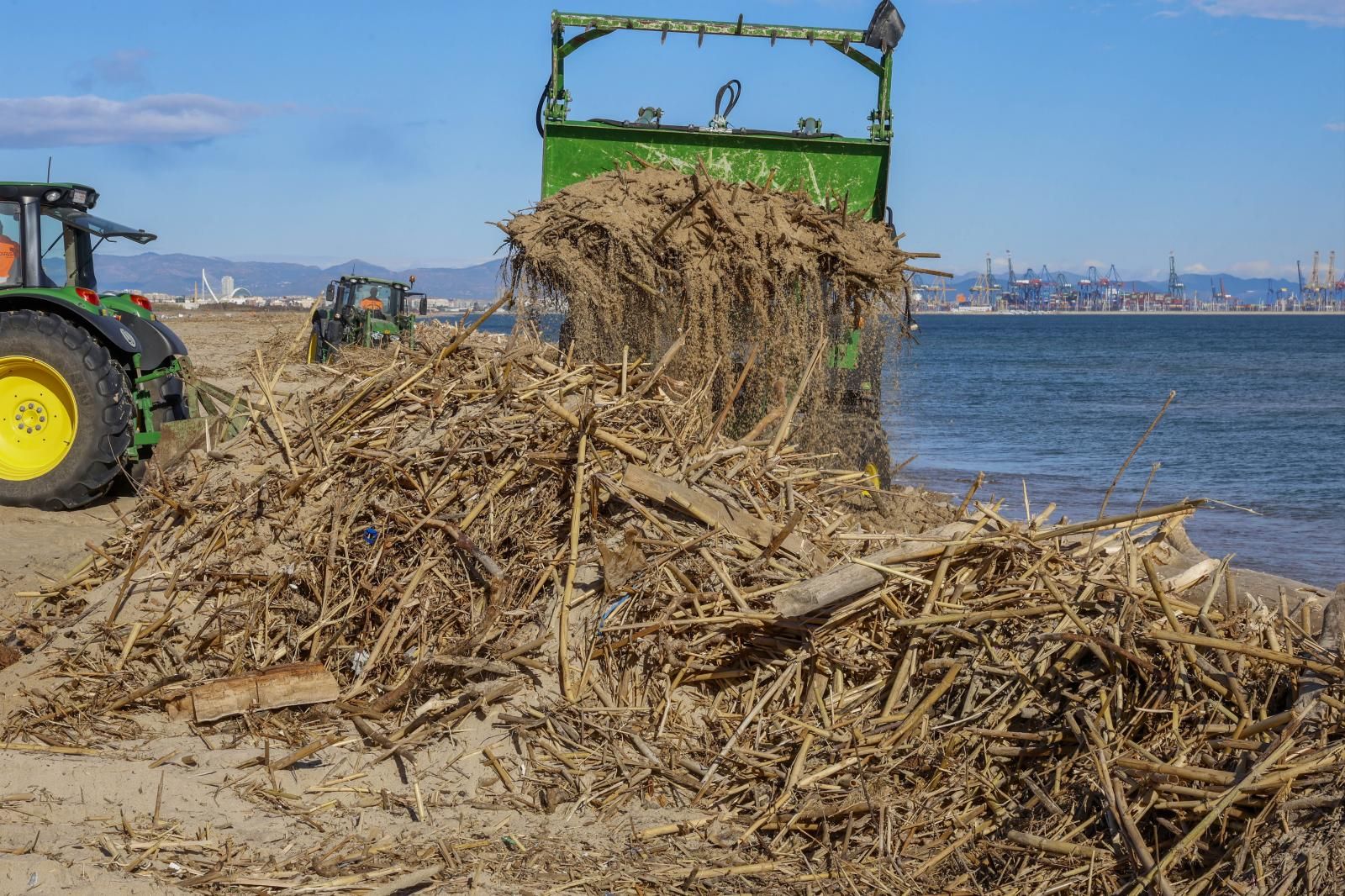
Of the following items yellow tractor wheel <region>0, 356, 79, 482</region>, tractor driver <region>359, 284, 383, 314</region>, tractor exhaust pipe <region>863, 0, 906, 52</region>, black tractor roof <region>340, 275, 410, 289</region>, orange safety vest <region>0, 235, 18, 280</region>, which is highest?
tractor exhaust pipe <region>863, 0, 906, 52</region>

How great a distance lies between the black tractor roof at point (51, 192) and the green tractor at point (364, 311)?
1099 cm

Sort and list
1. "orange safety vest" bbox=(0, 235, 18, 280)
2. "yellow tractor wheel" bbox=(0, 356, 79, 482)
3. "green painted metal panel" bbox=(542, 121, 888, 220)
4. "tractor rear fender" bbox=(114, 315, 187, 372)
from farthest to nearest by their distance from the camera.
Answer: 1. "tractor rear fender" bbox=(114, 315, 187, 372)
2. "green painted metal panel" bbox=(542, 121, 888, 220)
3. "orange safety vest" bbox=(0, 235, 18, 280)
4. "yellow tractor wheel" bbox=(0, 356, 79, 482)

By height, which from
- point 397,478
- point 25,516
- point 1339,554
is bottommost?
point 1339,554

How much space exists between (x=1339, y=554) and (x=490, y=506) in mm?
10105

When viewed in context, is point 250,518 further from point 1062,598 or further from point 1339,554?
point 1339,554

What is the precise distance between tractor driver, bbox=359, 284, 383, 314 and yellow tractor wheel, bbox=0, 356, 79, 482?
43.8 feet

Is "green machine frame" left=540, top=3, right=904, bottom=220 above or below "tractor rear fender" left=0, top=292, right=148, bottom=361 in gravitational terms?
above

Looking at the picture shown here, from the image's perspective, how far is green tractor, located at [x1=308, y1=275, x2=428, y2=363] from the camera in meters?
21.1

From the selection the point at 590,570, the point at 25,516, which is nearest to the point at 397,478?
the point at 590,570

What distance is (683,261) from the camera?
24.6 feet

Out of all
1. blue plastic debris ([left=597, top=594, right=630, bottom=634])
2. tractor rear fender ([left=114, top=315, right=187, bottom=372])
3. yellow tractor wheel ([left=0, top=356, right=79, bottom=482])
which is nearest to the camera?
blue plastic debris ([left=597, top=594, right=630, bottom=634])

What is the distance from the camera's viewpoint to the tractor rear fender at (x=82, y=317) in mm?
8461

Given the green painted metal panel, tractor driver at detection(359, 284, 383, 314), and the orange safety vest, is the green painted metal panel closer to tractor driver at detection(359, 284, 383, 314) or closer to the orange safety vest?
the orange safety vest

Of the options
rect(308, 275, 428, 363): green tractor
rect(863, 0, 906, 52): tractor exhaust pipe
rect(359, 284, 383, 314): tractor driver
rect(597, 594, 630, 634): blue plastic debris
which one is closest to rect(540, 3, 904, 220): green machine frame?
rect(863, 0, 906, 52): tractor exhaust pipe
